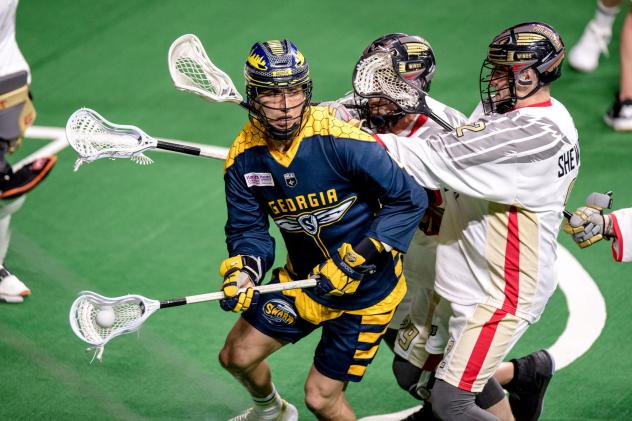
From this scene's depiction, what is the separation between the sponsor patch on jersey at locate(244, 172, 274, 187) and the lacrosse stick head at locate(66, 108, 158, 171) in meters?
0.46

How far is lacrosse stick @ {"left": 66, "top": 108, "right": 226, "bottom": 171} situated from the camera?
14.9 ft

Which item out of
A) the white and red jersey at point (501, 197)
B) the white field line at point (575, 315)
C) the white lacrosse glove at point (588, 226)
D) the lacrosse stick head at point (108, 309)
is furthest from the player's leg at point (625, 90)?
→ the lacrosse stick head at point (108, 309)

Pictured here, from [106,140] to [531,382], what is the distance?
2414 millimetres

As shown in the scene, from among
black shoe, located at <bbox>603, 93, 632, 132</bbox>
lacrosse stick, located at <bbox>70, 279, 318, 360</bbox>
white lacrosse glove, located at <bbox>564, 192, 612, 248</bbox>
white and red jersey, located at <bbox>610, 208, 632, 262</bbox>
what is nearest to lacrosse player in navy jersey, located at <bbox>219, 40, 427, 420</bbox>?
lacrosse stick, located at <bbox>70, 279, 318, 360</bbox>

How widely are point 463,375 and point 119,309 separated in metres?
1.55

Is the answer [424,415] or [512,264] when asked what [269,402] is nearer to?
[424,415]

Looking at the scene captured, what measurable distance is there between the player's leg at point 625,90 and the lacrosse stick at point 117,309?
439 centimetres

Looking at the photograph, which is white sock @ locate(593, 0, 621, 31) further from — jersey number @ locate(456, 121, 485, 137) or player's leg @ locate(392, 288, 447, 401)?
jersey number @ locate(456, 121, 485, 137)

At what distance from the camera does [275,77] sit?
4.23 meters

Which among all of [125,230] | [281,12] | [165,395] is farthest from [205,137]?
[165,395]

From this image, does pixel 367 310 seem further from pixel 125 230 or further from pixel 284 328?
pixel 125 230

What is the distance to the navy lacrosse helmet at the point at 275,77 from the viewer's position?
4238mm

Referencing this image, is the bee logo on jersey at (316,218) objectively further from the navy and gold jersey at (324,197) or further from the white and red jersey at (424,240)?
the white and red jersey at (424,240)

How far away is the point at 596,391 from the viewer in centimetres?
557
